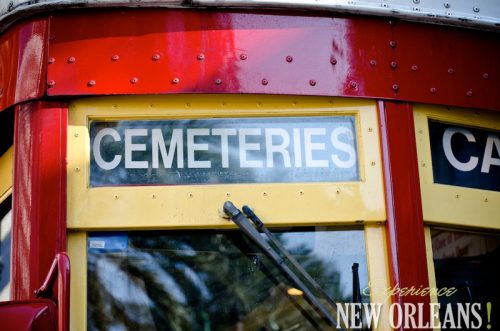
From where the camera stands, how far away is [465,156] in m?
3.26

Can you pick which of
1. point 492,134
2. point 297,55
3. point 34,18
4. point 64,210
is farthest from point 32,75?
point 492,134

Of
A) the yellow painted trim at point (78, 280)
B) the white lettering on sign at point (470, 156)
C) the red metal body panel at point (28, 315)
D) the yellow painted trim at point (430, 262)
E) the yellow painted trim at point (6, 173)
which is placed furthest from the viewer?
the yellow painted trim at point (6, 173)

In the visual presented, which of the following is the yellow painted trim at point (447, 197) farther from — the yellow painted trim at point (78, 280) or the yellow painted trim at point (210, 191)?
the yellow painted trim at point (78, 280)

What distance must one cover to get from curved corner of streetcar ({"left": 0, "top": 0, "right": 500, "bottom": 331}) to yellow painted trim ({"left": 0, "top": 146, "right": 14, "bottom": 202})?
192mm

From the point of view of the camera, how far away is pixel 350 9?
3141 mm

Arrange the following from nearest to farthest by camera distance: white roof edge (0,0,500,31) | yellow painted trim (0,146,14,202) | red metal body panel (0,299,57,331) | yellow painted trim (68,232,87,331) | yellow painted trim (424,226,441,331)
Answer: red metal body panel (0,299,57,331) < yellow painted trim (68,232,87,331) < yellow painted trim (424,226,441,331) < white roof edge (0,0,500,31) < yellow painted trim (0,146,14,202)

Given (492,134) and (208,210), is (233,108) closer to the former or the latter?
(208,210)

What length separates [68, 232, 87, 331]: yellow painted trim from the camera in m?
2.86

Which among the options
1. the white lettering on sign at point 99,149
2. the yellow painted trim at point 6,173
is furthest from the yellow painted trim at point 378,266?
the yellow painted trim at point 6,173

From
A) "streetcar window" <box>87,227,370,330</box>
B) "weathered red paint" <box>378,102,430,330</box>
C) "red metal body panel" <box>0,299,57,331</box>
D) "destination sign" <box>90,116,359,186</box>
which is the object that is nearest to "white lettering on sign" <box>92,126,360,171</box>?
"destination sign" <box>90,116,359,186</box>

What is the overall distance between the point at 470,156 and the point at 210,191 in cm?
95

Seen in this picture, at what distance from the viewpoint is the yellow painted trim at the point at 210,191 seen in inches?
116

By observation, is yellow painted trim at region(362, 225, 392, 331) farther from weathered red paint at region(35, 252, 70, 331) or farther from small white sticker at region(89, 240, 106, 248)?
weathered red paint at region(35, 252, 70, 331)

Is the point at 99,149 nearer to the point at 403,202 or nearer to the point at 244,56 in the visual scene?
the point at 244,56
